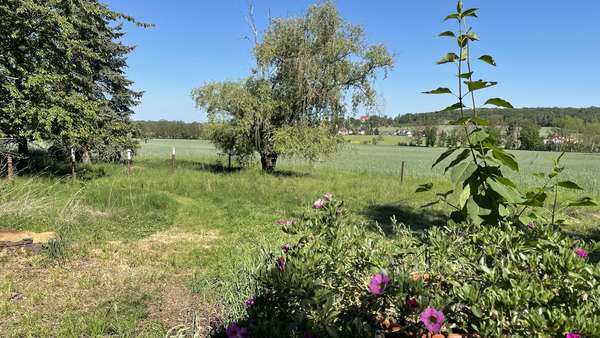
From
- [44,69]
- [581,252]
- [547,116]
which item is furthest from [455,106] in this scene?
[547,116]

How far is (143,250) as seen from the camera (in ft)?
17.1

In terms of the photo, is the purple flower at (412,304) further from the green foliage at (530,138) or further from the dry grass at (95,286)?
the green foliage at (530,138)

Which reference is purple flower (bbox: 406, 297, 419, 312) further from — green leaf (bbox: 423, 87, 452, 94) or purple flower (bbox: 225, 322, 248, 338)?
green leaf (bbox: 423, 87, 452, 94)

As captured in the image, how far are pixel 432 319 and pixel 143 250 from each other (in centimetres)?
476

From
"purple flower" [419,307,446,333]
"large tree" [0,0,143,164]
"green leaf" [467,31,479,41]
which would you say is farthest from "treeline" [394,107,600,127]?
"purple flower" [419,307,446,333]

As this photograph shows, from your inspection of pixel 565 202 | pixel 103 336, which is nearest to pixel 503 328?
pixel 565 202

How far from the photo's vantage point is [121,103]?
1805 centimetres

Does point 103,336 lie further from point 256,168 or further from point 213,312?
point 256,168

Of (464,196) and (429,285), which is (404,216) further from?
(429,285)

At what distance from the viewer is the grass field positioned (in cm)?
315

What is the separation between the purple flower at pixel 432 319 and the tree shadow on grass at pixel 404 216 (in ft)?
19.4

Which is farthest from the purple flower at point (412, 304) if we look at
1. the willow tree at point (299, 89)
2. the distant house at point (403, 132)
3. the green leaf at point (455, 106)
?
the distant house at point (403, 132)

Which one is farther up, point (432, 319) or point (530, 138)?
point (432, 319)

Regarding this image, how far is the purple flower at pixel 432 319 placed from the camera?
1.17 metres
